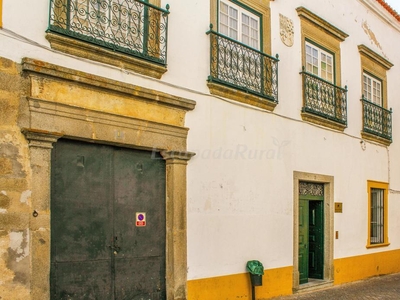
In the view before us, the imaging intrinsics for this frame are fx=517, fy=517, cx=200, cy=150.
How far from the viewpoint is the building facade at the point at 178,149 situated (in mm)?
5688

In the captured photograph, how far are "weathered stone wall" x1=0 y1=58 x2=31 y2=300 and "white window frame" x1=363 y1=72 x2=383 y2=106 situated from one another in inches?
365

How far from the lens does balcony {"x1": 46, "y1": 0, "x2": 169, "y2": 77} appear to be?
19.8 ft

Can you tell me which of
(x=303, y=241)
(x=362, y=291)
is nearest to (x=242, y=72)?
(x=303, y=241)

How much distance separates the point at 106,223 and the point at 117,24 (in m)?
2.55

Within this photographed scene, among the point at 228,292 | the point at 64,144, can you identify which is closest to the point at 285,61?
the point at 228,292

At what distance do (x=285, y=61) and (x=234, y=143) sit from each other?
2330 mm

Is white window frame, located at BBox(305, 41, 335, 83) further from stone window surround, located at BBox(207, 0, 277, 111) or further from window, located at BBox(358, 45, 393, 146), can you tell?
stone window surround, located at BBox(207, 0, 277, 111)

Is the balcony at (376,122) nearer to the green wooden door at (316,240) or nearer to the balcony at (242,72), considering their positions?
the green wooden door at (316,240)

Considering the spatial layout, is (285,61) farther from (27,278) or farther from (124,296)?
(27,278)

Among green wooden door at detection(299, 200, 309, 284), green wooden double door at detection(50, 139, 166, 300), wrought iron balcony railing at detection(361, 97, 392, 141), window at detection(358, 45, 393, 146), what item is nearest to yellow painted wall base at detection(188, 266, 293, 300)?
green wooden double door at detection(50, 139, 166, 300)

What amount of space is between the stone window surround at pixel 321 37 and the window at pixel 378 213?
7.92ft

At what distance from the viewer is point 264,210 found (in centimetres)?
888

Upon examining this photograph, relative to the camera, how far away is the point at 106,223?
6539mm

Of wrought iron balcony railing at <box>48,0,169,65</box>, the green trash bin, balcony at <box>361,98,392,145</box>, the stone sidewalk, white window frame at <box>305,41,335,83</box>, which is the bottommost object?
the stone sidewalk
